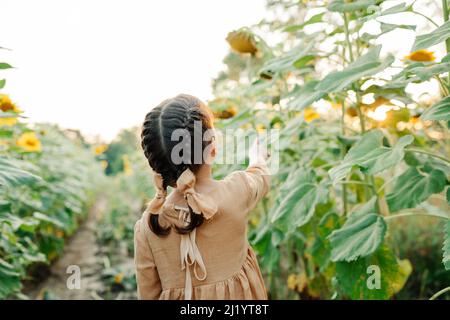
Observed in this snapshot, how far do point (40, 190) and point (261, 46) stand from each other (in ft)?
5.58

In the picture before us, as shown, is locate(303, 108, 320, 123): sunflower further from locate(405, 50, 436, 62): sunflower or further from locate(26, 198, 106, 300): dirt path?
locate(26, 198, 106, 300): dirt path

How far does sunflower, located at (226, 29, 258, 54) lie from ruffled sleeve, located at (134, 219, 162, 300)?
0.97 metres

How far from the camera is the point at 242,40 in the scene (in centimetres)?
194

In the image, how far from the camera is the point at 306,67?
1897mm

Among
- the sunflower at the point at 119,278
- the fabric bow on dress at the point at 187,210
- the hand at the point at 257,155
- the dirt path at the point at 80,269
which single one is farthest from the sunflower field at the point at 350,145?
the dirt path at the point at 80,269

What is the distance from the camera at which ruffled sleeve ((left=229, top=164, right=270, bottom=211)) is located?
1226 mm

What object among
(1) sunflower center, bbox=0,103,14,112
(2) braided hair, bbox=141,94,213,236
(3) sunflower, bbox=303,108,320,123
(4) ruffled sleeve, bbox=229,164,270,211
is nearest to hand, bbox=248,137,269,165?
(4) ruffled sleeve, bbox=229,164,270,211

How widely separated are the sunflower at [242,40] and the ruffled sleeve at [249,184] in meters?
0.80

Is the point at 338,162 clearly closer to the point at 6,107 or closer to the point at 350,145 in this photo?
the point at 350,145

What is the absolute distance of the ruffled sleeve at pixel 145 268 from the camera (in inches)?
48.1

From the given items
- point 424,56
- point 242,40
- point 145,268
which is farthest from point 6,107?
point 424,56

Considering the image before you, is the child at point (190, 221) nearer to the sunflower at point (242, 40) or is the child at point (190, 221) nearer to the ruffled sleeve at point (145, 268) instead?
the ruffled sleeve at point (145, 268)

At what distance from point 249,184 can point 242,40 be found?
89 cm

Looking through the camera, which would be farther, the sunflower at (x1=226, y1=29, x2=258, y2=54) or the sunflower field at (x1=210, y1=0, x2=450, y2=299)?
the sunflower at (x1=226, y1=29, x2=258, y2=54)
